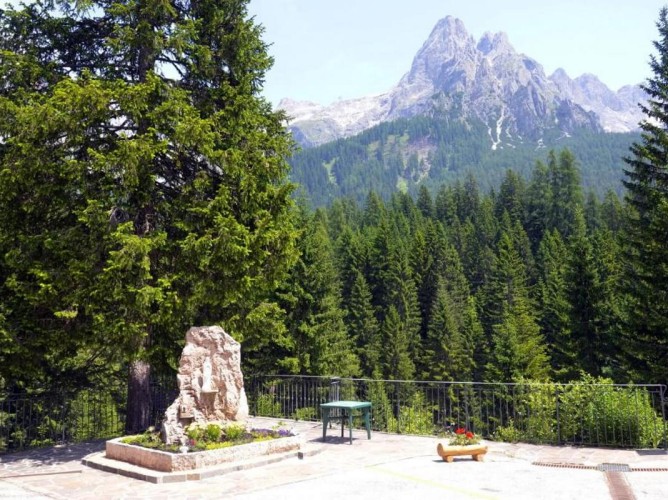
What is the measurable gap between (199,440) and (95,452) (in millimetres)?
3159

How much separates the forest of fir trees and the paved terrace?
4.00 m

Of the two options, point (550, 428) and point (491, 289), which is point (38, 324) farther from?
point (491, 289)

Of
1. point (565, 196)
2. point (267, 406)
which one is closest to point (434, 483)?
point (267, 406)

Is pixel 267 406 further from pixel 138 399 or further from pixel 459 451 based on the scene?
pixel 459 451

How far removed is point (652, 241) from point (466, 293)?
163 ft

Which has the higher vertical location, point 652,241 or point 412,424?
point 652,241

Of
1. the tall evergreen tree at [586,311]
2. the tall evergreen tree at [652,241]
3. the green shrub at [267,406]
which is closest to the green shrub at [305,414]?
the green shrub at [267,406]

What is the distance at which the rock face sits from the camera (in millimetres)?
11469

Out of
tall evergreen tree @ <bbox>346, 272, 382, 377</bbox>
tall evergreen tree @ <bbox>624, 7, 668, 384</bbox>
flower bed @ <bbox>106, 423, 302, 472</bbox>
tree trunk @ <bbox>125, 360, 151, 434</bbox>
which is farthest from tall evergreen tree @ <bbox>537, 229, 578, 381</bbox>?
flower bed @ <bbox>106, 423, 302, 472</bbox>

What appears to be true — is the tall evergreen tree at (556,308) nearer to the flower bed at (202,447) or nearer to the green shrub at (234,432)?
the flower bed at (202,447)

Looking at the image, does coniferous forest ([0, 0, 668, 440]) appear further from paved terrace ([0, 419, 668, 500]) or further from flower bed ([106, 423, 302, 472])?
paved terrace ([0, 419, 668, 500])

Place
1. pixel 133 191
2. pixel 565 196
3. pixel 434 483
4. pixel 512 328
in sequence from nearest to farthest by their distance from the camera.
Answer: pixel 434 483, pixel 133 191, pixel 512 328, pixel 565 196

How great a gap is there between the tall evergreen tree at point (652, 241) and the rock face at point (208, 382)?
17841 millimetres

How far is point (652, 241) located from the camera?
23.3 m
